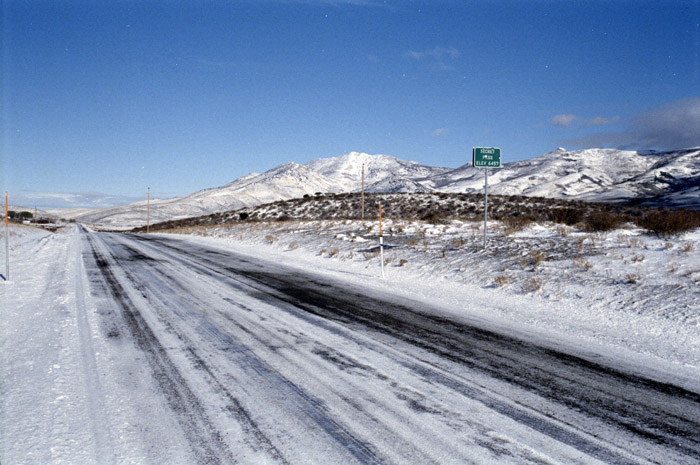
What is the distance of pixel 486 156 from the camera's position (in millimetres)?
14109

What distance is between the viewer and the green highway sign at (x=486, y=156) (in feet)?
45.9

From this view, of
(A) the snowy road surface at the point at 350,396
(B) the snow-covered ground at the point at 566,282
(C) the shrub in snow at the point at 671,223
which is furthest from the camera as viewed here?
(C) the shrub in snow at the point at 671,223

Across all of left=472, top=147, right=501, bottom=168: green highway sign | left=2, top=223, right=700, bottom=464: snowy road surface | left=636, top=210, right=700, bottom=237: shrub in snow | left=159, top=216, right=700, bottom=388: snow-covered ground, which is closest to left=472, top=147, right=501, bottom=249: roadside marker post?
left=472, top=147, right=501, bottom=168: green highway sign

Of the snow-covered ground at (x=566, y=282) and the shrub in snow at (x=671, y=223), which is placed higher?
the shrub in snow at (x=671, y=223)

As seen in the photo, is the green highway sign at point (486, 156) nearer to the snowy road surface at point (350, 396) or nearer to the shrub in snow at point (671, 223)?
the shrub in snow at point (671, 223)

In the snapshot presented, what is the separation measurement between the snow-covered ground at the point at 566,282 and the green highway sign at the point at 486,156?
265 cm

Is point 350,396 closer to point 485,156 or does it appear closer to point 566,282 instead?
point 566,282

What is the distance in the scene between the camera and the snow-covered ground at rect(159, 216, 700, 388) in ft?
20.3

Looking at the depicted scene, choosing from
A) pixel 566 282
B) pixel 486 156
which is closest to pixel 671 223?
pixel 486 156

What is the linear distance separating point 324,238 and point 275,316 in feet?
43.7

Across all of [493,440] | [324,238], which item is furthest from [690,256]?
[324,238]

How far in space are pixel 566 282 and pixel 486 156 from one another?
19.7 ft

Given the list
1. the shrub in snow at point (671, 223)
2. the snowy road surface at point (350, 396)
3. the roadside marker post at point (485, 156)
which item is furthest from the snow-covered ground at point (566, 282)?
the roadside marker post at point (485, 156)

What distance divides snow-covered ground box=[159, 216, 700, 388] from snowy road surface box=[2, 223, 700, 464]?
114cm
